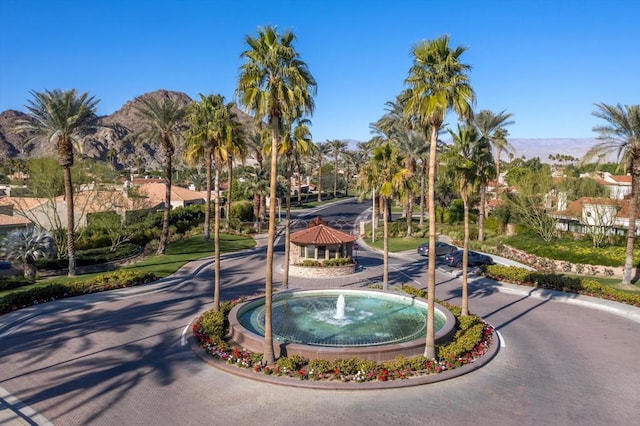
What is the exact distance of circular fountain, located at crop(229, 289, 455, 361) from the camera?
15938mm

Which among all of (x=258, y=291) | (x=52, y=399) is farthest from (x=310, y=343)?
(x=258, y=291)

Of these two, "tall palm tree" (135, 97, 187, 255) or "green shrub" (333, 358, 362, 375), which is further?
"tall palm tree" (135, 97, 187, 255)

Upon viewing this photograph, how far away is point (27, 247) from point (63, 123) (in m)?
8.30

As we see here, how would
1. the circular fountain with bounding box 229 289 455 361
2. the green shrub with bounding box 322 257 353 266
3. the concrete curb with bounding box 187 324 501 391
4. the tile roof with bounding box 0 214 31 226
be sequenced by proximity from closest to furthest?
1. the concrete curb with bounding box 187 324 501 391
2. the circular fountain with bounding box 229 289 455 361
3. the green shrub with bounding box 322 257 353 266
4. the tile roof with bounding box 0 214 31 226

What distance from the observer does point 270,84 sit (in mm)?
15328

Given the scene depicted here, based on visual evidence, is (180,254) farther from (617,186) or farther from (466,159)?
(617,186)

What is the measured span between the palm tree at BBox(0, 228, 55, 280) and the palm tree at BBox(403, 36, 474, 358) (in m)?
25.3

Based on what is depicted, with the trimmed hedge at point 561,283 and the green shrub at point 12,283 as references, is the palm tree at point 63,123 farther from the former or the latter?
the trimmed hedge at point 561,283

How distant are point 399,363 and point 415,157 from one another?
37.0 metres

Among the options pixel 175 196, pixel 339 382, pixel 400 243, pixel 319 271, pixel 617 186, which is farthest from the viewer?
pixel 175 196

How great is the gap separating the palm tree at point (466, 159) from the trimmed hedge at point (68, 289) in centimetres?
1918

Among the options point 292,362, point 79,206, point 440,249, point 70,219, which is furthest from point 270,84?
point 79,206

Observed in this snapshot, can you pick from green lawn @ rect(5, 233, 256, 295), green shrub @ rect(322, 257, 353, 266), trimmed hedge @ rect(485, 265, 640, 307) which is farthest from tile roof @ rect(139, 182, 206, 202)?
trimmed hedge @ rect(485, 265, 640, 307)

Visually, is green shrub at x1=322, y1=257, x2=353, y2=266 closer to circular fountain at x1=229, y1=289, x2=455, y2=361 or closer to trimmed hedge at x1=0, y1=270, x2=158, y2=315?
circular fountain at x1=229, y1=289, x2=455, y2=361
